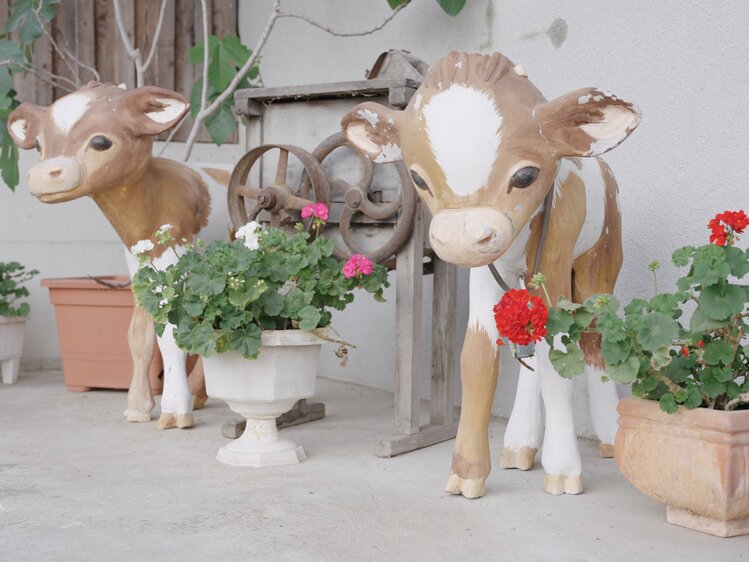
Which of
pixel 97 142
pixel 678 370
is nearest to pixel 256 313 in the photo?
pixel 97 142

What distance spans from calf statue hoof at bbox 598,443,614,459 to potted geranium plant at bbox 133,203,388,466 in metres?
1.02

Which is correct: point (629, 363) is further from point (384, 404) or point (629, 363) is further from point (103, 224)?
point (103, 224)

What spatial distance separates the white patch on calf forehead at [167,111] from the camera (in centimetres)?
359

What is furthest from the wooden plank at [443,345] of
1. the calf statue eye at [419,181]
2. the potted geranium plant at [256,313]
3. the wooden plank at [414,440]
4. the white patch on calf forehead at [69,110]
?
the white patch on calf forehead at [69,110]

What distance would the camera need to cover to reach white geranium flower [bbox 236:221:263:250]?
122 inches

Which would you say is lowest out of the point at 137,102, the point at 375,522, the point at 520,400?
the point at 375,522

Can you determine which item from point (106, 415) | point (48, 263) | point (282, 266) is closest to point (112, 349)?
point (106, 415)

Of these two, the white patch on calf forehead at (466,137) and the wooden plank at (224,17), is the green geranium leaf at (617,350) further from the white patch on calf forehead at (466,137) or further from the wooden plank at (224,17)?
the wooden plank at (224,17)

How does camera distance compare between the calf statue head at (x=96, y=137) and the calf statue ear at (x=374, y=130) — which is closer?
the calf statue ear at (x=374, y=130)

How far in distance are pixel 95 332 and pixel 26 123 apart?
1.21 m

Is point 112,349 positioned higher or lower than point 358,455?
higher

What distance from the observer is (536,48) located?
12.6 feet

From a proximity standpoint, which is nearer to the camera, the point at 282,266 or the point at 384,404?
the point at 282,266

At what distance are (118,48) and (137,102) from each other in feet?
7.12
